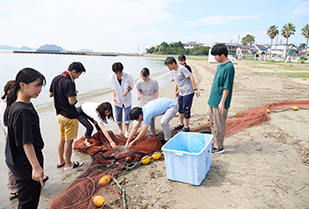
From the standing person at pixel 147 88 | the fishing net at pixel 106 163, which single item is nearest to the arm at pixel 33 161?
the fishing net at pixel 106 163

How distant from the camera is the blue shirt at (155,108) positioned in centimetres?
394

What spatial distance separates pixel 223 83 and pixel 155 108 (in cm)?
141

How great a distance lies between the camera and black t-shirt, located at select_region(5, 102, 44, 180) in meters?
1.85

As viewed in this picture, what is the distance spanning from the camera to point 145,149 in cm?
406

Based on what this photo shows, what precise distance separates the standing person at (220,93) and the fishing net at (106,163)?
3.50ft

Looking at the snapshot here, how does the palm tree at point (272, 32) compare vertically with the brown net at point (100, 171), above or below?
above

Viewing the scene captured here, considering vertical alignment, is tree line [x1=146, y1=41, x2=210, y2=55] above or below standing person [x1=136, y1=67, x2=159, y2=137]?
above

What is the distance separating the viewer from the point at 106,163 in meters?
3.79

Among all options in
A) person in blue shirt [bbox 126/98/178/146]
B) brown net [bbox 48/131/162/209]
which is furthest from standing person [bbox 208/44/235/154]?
brown net [bbox 48/131/162/209]

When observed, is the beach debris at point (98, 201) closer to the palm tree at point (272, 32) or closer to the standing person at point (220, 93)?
the standing person at point (220, 93)

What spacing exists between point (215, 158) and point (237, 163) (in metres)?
0.39

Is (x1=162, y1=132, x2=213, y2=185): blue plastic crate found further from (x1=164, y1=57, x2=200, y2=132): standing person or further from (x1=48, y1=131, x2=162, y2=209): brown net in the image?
(x1=164, y1=57, x2=200, y2=132): standing person

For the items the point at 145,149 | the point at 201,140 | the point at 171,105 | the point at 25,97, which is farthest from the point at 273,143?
the point at 25,97

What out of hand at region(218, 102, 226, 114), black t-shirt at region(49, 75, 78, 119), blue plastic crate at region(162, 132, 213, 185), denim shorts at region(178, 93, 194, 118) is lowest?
blue plastic crate at region(162, 132, 213, 185)
